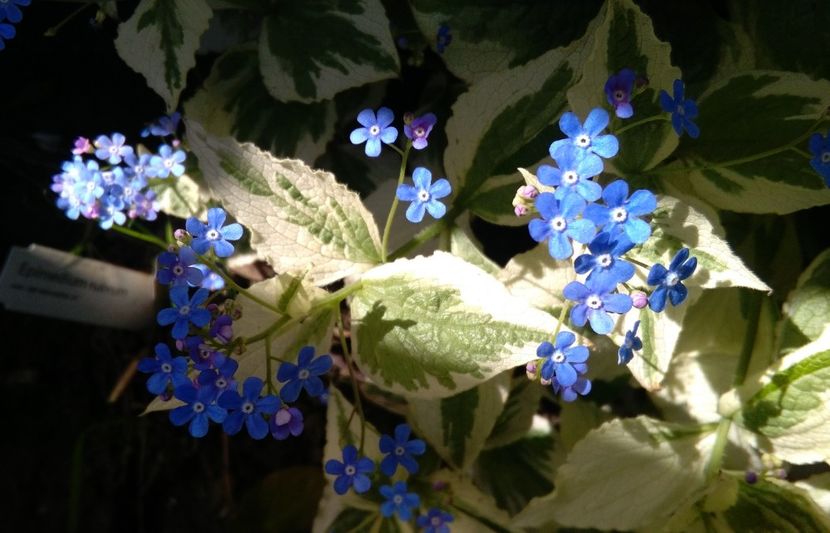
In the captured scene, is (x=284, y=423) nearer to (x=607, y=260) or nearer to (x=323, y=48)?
(x=607, y=260)

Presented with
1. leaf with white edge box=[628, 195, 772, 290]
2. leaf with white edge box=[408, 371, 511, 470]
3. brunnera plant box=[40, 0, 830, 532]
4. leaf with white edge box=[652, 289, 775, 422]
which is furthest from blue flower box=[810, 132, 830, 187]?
leaf with white edge box=[408, 371, 511, 470]

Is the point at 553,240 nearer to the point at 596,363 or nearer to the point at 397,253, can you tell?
the point at 397,253

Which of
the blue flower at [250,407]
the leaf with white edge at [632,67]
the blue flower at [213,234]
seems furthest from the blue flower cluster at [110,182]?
the leaf with white edge at [632,67]

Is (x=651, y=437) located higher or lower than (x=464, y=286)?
lower

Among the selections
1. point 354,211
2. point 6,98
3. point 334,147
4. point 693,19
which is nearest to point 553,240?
point 354,211

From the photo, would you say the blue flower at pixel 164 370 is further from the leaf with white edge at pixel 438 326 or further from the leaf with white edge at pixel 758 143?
the leaf with white edge at pixel 758 143
